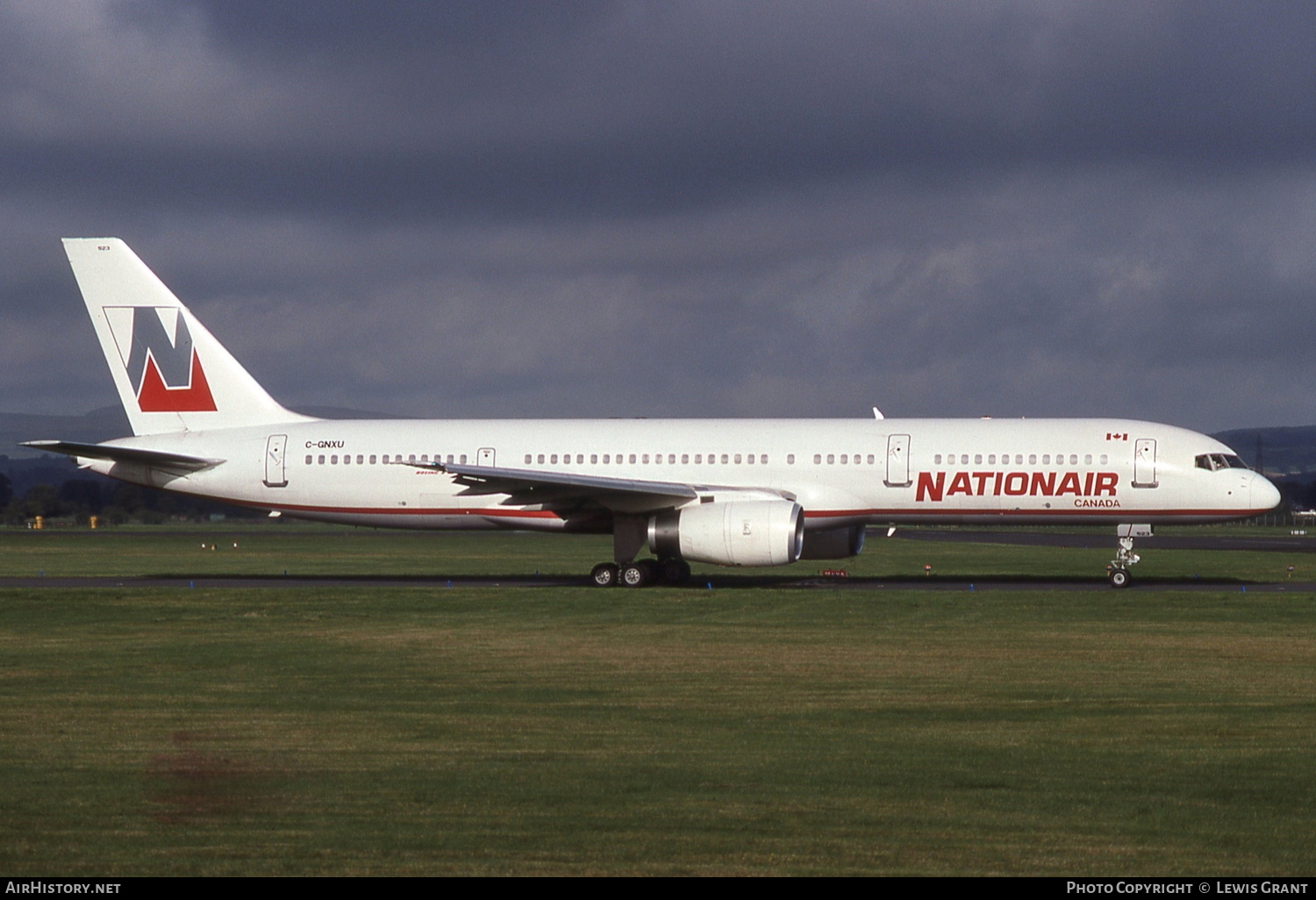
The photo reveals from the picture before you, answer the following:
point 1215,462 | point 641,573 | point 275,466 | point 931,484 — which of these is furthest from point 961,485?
point 275,466

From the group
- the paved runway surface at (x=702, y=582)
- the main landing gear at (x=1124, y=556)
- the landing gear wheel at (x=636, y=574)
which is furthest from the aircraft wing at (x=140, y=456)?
the main landing gear at (x=1124, y=556)

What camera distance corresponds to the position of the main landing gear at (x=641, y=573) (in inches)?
1314

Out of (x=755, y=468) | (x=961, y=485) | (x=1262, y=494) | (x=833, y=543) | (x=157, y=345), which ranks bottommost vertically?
(x=833, y=543)

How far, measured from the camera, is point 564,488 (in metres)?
32.1

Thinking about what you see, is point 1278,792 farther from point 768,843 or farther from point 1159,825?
point 768,843

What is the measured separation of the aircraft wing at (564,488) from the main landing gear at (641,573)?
→ 152cm

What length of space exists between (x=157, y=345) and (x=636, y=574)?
46.8 ft

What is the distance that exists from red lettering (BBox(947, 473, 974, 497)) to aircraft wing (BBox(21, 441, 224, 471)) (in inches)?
705

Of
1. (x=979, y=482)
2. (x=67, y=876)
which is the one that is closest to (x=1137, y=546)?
(x=979, y=482)

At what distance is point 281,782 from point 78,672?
8.17 metres

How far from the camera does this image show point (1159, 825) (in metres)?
9.91

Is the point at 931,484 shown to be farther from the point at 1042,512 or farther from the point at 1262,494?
the point at 1262,494

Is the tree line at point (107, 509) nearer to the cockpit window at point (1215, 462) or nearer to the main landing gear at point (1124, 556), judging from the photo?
the main landing gear at point (1124, 556)

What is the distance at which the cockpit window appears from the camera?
107 feet
